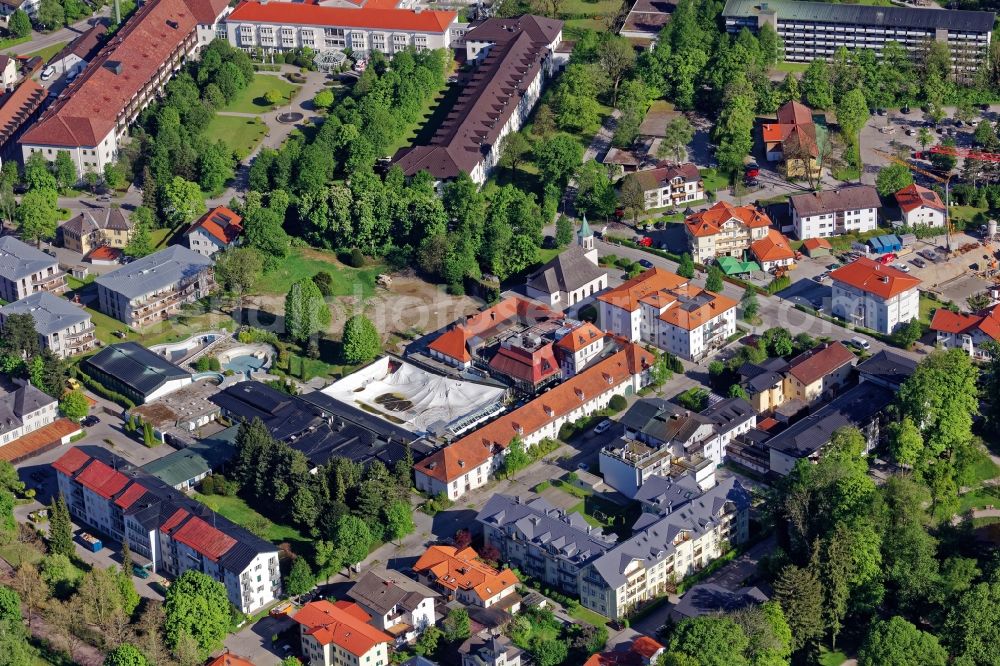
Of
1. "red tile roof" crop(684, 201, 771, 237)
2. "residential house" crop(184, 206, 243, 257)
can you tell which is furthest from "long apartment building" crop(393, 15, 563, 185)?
"red tile roof" crop(684, 201, 771, 237)

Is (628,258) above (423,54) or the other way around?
the other way around

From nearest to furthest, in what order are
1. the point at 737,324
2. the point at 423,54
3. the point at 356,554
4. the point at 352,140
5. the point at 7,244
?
the point at 356,554, the point at 737,324, the point at 7,244, the point at 352,140, the point at 423,54

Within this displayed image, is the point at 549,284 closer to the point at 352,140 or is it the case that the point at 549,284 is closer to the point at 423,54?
the point at 352,140

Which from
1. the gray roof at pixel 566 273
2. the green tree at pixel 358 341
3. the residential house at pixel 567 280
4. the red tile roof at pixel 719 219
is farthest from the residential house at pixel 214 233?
the red tile roof at pixel 719 219

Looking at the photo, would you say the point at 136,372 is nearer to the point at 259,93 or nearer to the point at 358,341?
the point at 358,341

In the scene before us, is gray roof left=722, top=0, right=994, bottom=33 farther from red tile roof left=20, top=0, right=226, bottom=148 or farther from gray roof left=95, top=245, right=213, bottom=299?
gray roof left=95, top=245, right=213, bottom=299

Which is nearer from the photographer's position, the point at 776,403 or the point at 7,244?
the point at 776,403

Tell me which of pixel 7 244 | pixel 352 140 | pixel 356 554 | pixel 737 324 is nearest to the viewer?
pixel 356 554

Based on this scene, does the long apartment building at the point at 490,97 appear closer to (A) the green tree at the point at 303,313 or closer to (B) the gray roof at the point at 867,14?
(B) the gray roof at the point at 867,14

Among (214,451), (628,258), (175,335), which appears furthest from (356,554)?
(628,258)
